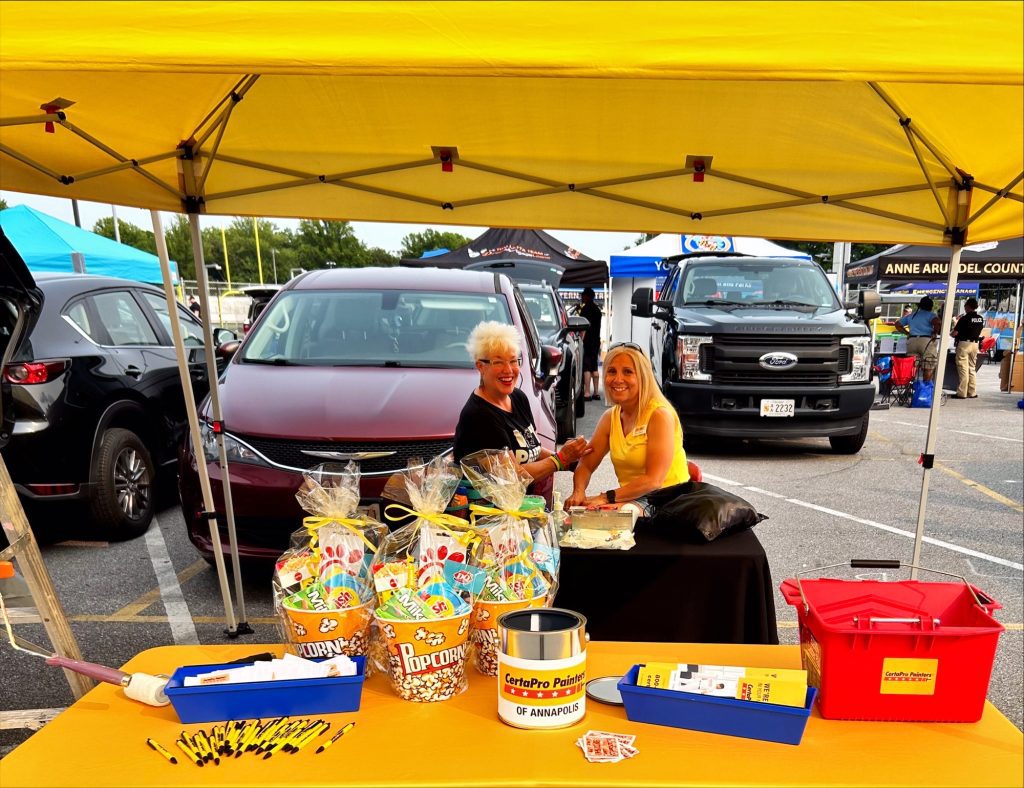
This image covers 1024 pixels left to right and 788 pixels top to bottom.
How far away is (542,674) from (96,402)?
14.6ft

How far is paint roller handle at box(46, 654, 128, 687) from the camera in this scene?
1709 millimetres

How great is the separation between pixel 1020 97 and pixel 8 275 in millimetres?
3066

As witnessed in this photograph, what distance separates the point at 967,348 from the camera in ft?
44.3

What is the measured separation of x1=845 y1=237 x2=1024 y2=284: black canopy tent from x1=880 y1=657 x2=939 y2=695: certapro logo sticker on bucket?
11831 millimetres

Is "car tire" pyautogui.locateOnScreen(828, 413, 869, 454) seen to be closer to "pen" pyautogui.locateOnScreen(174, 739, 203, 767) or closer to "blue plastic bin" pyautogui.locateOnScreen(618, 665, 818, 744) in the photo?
"blue plastic bin" pyautogui.locateOnScreen(618, 665, 818, 744)

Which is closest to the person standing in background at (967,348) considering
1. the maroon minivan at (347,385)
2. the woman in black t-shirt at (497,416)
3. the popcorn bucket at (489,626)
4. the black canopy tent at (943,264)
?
the black canopy tent at (943,264)

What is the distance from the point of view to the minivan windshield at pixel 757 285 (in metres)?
8.82

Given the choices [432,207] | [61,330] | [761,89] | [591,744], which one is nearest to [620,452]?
[432,207]

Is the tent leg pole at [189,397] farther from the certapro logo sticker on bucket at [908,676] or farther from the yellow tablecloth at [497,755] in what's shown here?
the certapro logo sticker on bucket at [908,676]

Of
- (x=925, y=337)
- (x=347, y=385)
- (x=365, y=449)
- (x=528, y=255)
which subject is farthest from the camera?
(x=528, y=255)

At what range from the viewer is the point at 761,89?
245cm

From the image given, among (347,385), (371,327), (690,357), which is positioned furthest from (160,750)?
(690,357)

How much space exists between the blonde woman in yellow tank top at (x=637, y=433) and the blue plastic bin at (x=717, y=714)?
5.65 ft

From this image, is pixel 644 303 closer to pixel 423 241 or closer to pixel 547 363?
pixel 547 363
